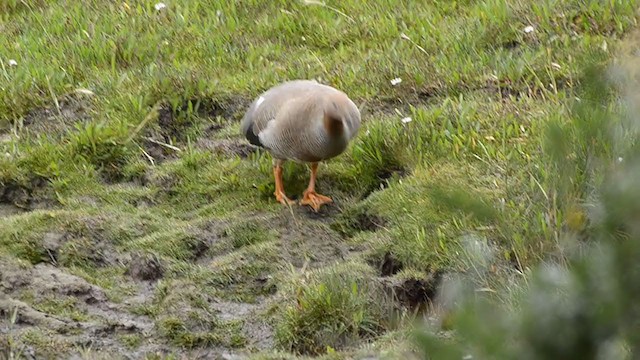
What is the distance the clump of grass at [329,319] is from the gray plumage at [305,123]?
103cm

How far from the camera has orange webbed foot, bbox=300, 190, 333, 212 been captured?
573 centimetres

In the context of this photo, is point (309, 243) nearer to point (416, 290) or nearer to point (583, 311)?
point (416, 290)

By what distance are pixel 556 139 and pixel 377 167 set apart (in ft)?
13.0

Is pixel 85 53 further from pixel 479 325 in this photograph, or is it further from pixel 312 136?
pixel 479 325

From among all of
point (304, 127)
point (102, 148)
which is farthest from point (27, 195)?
point (304, 127)

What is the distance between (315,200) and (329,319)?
1.36 metres

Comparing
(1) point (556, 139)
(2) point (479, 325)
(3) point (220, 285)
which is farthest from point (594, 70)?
(3) point (220, 285)

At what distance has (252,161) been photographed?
6.29m

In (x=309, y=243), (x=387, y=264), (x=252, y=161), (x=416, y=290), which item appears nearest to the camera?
(x=416, y=290)

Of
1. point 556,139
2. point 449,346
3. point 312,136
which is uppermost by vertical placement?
point 556,139

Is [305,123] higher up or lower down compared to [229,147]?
higher up

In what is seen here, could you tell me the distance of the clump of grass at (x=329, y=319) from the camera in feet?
14.6

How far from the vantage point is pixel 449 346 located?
1843mm

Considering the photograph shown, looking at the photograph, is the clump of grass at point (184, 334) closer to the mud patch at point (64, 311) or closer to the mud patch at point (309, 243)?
the mud patch at point (64, 311)
